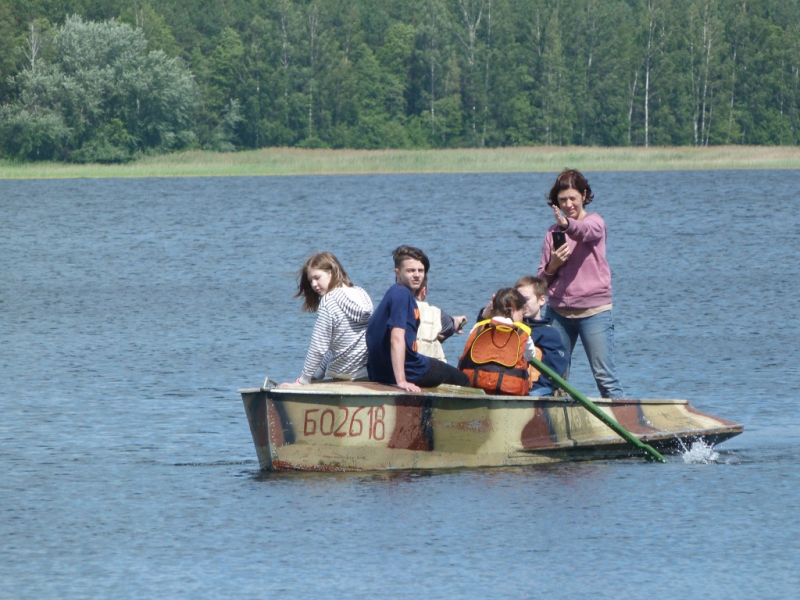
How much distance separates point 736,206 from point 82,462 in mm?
34498

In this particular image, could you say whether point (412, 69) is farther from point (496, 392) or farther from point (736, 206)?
point (496, 392)

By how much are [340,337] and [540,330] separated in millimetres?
1209

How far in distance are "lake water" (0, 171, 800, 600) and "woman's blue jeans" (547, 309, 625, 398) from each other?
0.55m

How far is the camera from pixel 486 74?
85.7 metres

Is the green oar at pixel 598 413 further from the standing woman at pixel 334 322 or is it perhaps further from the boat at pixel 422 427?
the standing woman at pixel 334 322

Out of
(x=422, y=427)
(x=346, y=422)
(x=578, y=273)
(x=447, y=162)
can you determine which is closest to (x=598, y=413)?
(x=578, y=273)

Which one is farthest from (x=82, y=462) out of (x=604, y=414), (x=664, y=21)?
(x=664, y=21)

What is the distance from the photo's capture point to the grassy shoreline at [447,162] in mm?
60125

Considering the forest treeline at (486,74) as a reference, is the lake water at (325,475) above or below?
below

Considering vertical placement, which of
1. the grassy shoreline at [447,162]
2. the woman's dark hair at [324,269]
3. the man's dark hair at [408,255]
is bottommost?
the grassy shoreline at [447,162]

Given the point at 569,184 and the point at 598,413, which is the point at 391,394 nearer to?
the point at 598,413

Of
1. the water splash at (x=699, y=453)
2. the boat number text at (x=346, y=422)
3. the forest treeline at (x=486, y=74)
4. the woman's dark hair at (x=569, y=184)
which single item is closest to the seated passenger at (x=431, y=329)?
the boat number text at (x=346, y=422)

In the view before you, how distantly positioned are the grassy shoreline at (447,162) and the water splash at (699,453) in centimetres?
5014

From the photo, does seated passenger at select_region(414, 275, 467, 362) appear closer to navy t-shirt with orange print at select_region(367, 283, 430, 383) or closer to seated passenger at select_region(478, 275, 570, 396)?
seated passenger at select_region(478, 275, 570, 396)
